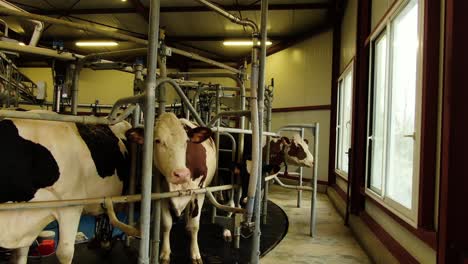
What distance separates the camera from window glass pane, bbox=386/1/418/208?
9.03 feet

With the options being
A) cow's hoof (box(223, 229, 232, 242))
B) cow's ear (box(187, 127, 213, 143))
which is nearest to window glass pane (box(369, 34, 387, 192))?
cow's hoof (box(223, 229, 232, 242))

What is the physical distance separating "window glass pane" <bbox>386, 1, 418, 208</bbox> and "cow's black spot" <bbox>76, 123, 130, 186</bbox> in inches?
79.6

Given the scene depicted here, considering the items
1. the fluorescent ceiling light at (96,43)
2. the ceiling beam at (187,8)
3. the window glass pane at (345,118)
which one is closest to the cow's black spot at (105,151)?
the window glass pane at (345,118)

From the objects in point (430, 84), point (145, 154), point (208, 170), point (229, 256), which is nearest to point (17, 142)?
point (145, 154)

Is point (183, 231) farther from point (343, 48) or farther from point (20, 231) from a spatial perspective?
point (343, 48)

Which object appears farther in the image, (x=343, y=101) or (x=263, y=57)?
(x=343, y=101)

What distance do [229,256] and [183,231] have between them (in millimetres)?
919

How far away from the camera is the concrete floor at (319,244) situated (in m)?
3.22

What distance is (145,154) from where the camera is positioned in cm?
147

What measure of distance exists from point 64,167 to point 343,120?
5.80 metres

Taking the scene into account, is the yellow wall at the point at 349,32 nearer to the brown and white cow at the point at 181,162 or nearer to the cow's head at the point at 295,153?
the cow's head at the point at 295,153

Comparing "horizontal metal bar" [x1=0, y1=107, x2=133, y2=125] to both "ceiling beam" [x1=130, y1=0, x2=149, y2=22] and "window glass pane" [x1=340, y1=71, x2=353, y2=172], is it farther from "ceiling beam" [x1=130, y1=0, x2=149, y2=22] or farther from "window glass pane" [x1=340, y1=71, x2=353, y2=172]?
"ceiling beam" [x1=130, y1=0, x2=149, y2=22]

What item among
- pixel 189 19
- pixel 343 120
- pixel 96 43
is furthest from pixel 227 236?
pixel 96 43

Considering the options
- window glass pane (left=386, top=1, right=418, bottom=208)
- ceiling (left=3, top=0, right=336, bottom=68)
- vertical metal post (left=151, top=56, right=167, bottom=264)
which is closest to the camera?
vertical metal post (left=151, top=56, right=167, bottom=264)
